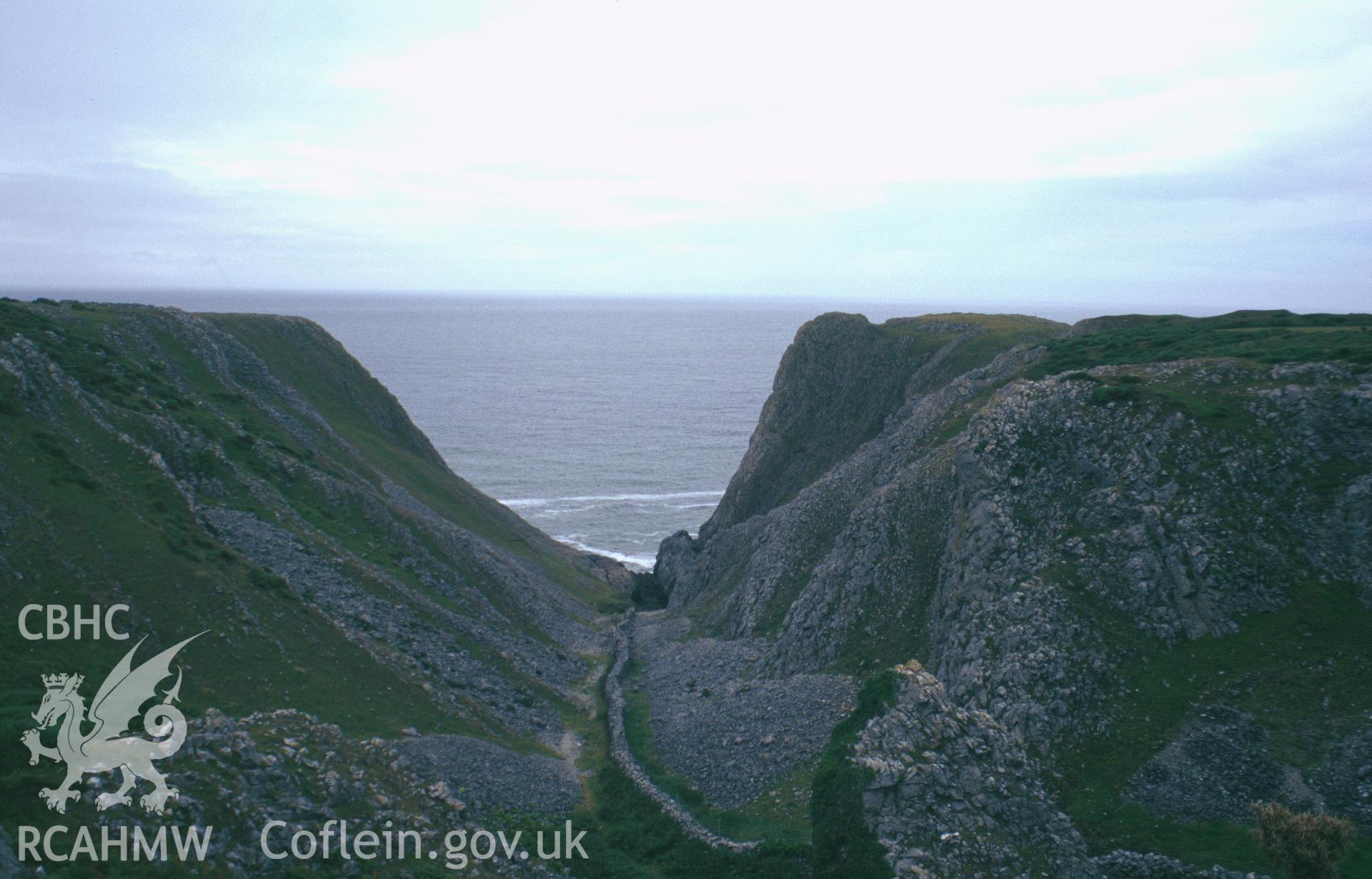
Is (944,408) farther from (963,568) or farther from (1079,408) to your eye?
(963,568)

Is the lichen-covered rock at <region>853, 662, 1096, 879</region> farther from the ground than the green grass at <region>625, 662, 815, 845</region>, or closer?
farther from the ground

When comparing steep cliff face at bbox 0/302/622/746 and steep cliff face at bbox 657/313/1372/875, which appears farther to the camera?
steep cliff face at bbox 0/302/622/746

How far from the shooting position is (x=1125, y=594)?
3350cm

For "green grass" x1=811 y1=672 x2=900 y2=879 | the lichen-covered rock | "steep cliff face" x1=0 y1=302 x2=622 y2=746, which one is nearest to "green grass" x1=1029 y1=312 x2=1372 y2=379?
the lichen-covered rock

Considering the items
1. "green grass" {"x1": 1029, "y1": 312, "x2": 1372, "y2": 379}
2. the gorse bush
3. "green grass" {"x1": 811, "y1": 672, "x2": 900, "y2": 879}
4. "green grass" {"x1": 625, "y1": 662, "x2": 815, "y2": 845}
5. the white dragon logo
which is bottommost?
"green grass" {"x1": 625, "y1": 662, "x2": 815, "y2": 845}

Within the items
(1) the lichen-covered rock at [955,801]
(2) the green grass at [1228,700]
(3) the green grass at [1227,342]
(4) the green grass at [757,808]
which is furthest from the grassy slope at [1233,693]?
(4) the green grass at [757,808]

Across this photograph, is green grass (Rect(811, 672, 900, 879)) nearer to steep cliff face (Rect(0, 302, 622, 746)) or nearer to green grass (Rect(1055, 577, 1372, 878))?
green grass (Rect(1055, 577, 1372, 878))

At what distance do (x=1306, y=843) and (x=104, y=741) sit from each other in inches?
1231

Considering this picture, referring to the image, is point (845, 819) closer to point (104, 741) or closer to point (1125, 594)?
point (1125, 594)

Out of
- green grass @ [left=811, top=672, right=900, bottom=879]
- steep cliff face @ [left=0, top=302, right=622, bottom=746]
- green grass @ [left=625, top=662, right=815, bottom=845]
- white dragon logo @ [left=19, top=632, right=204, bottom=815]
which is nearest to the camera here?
white dragon logo @ [left=19, top=632, right=204, bottom=815]

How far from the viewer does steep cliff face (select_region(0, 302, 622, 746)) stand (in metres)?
32.8

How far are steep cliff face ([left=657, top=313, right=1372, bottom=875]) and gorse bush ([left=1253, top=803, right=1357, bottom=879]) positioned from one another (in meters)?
3.25

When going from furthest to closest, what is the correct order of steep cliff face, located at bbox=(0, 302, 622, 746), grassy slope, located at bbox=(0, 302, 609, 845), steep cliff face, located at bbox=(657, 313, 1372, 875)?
steep cliff face, located at bbox=(0, 302, 622, 746), grassy slope, located at bbox=(0, 302, 609, 845), steep cliff face, located at bbox=(657, 313, 1372, 875)

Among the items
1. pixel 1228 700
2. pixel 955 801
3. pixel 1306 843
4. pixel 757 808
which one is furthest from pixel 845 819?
pixel 1228 700
